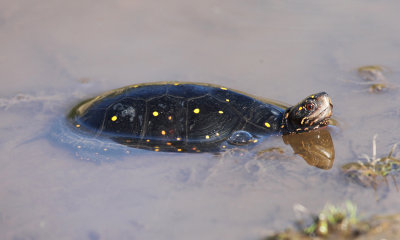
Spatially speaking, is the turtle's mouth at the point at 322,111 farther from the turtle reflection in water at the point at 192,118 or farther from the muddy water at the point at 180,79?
the muddy water at the point at 180,79

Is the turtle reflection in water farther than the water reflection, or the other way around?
the turtle reflection in water

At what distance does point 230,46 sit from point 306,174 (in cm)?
323

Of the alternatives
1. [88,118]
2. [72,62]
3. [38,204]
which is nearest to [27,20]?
[72,62]

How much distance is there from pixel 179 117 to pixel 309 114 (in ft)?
5.33

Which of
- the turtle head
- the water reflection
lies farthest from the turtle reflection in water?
the water reflection

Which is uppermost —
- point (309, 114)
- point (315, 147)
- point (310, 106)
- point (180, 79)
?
point (310, 106)

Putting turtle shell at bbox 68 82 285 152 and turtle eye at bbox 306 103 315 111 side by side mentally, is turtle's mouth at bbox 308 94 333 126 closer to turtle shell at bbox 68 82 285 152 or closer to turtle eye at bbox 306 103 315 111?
turtle eye at bbox 306 103 315 111

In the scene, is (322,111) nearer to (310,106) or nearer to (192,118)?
(310,106)

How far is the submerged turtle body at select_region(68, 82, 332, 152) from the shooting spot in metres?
4.97

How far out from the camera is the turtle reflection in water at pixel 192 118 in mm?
4969

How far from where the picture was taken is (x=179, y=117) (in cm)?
496

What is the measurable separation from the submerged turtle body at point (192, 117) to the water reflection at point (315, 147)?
0.40ft

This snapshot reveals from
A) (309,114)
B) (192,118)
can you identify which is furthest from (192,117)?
(309,114)

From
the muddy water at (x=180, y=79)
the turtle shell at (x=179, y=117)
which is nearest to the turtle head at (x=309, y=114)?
the turtle shell at (x=179, y=117)
